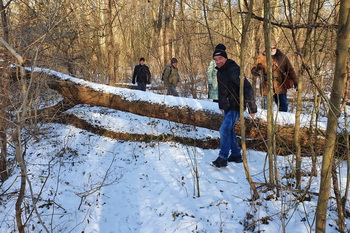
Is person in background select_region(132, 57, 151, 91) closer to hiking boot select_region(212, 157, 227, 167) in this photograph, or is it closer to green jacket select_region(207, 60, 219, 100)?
green jacket select_region(207, 60, 219, 100)

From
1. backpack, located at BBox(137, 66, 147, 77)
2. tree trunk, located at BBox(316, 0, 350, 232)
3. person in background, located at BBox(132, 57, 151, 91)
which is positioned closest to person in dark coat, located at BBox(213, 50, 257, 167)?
tree trunk, located at BBox(316, 0, 350, 232)

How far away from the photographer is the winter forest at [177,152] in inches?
72.6

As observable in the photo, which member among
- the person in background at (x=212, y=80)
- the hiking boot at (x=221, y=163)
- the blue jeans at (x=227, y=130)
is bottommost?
the hiking boot at (x=221, y=163)

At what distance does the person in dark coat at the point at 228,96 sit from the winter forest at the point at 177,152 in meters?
0.36

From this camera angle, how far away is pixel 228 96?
342 cm

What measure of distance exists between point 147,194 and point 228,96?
6.13 feet

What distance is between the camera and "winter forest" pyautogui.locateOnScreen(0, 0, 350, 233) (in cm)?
184

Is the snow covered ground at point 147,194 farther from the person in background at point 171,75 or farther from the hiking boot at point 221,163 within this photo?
the person in background at point 171,75

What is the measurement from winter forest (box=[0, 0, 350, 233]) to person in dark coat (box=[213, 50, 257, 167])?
14.3 inches

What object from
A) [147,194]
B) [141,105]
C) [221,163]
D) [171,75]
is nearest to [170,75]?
[171,75]

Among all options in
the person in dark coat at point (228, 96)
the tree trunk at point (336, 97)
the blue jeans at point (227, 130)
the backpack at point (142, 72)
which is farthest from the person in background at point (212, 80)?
the tree trunk at point (336, 97)

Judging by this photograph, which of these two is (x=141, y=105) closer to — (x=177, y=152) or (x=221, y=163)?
(x=177, y=152)

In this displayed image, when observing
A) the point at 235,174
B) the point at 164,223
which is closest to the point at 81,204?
the point at 164,223

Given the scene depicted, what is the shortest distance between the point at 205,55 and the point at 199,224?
755cm
